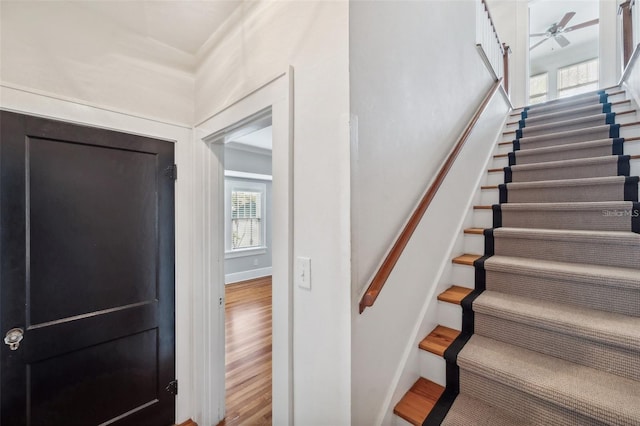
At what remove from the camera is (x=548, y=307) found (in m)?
1.37

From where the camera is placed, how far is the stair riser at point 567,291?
1267 millimetres

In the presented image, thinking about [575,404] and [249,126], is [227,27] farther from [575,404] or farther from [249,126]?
[575,404]

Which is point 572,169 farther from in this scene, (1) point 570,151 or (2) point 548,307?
(2) point 548,307

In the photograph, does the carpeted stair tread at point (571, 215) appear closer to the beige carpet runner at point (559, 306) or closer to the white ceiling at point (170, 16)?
the beige carpet runner at point (559, 306)

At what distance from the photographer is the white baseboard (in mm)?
5673

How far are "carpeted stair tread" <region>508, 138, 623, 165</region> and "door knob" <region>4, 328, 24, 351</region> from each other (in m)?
3.70

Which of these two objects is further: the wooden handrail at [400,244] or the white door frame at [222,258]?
the white door frame at [222,258]

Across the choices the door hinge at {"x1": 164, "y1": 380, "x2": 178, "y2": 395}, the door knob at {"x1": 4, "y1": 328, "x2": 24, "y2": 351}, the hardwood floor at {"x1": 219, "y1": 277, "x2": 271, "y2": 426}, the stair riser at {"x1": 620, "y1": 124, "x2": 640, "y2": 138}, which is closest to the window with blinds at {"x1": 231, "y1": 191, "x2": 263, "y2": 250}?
the hardwood floor at {"x1": 219, "y1": 277, "x2": 271, "y2": 426}

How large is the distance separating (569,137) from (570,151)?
1.01 ft

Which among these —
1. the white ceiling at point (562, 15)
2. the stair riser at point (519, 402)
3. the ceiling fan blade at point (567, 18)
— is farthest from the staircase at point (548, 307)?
the white ceiling at point (562, 15)

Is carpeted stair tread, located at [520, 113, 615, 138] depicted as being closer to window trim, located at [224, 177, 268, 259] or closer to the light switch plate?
the light switch plate

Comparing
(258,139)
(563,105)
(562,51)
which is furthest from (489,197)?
(562,51)

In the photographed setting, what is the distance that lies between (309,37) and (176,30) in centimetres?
109

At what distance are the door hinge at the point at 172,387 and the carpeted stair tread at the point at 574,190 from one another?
2853 mm
